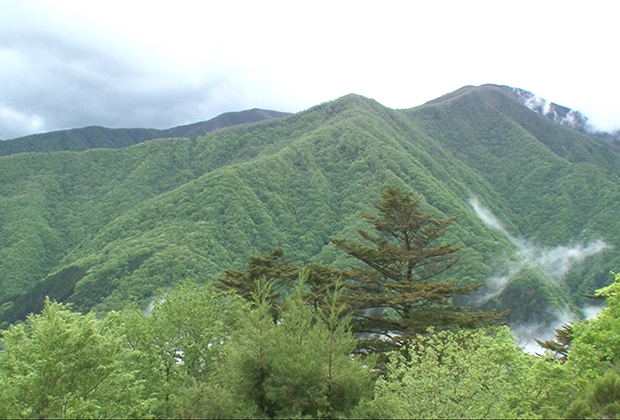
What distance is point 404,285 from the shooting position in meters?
22.8

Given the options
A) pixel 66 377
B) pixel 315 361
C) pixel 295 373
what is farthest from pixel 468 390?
pixel 66 377

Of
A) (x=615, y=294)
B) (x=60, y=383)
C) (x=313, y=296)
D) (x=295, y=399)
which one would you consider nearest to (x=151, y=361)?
(x=60, y=383)

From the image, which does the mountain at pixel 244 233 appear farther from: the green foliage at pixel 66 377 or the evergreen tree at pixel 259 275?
the green foliage at pixel 66 377

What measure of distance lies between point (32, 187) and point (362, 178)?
135016 mm

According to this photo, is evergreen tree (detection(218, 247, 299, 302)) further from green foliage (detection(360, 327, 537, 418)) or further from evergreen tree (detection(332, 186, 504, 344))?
green foliage (detection(360, 327, 537, 418))

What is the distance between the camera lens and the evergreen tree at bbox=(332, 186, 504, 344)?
22734mm

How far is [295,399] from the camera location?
12.8 metres

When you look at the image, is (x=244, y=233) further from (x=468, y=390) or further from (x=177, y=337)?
(x=468, y=390)

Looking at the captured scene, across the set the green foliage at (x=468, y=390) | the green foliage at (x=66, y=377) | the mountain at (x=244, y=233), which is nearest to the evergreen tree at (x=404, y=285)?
the green foliage at (x=468, y=390)

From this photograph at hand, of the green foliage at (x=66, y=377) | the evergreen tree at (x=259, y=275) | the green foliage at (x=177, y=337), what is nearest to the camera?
the green foliage at (x=66, y=377)

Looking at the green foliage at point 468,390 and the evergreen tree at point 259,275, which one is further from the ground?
the evergreen tree at point 259,275

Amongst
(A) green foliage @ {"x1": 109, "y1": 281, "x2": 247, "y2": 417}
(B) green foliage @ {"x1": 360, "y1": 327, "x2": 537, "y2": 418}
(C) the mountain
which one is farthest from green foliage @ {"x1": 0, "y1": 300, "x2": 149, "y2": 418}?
(C) the mountain

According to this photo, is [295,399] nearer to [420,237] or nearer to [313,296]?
[313,296]

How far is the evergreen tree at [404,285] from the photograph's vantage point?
2273 centimetres
